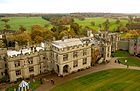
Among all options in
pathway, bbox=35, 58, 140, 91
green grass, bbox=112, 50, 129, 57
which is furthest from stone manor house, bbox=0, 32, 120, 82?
green grass, bbox=112, 50, 129, 57

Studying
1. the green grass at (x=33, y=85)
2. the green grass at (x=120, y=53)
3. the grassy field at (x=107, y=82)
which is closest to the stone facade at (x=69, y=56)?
the grassy field at (x=107, y=82)

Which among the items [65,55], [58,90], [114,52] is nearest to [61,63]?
[65,55]

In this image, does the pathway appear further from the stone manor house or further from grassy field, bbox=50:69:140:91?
grassy field, bbox=50:69:140:91

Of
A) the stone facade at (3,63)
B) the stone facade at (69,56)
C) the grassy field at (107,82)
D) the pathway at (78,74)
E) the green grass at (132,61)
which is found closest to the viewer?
the grassy field at (107,82)

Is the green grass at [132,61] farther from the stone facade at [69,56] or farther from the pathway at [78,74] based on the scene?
the stone facade at [69,56]

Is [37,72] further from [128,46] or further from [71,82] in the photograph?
[128,46]
